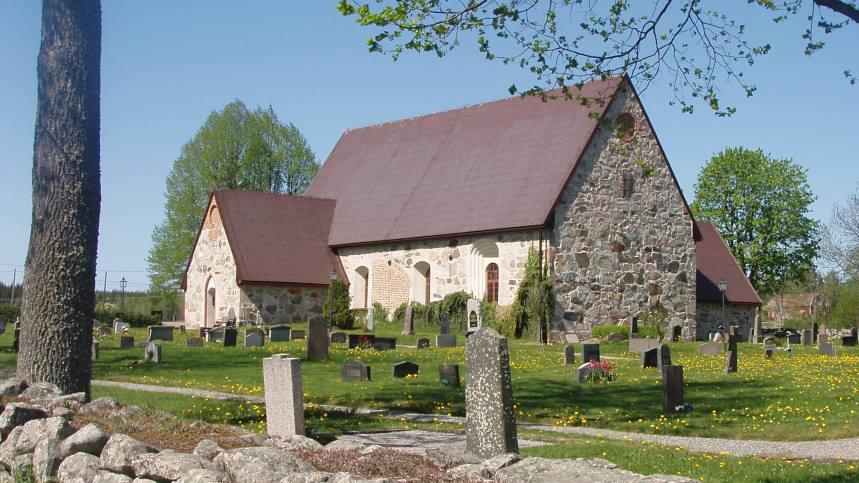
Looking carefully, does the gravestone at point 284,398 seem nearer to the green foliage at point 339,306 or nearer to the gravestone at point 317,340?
the gravestone at point 317,340

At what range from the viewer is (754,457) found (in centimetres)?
1121

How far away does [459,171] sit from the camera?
3725cm

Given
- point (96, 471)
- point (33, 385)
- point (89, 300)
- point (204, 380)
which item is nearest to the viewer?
point (96, 471)

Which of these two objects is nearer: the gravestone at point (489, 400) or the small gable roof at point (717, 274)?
the gravestone at point (489, 400)

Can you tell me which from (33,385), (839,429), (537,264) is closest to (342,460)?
(33,385)

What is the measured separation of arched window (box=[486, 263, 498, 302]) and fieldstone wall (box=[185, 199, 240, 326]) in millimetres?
9338

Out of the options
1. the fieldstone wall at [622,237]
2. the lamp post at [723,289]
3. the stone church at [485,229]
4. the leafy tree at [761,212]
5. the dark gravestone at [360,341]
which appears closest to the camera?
the dark gravestone at [360,341]

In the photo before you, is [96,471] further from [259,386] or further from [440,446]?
[259,386]

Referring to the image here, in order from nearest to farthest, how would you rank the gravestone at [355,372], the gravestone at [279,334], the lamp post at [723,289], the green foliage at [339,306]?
the gravestone at [355,372]
the gravestone at [279,334]
the green foliage at [339,306]
the lamp post at [723,289]

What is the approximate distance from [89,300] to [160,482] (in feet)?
18.5

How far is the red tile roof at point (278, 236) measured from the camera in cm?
3712

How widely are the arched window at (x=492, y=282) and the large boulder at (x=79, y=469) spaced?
27272 mm

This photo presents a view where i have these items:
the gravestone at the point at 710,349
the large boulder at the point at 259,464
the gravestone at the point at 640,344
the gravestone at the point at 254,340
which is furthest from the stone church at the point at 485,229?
the large boulder at the point at 259,464

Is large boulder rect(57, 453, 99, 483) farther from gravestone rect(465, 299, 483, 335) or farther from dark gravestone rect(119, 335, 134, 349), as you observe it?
gravestone rect(465, 299, 483, 335)
